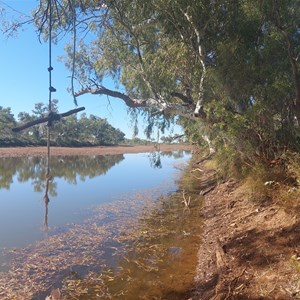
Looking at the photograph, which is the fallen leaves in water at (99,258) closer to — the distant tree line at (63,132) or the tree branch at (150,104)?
the tree branch at (150,104)

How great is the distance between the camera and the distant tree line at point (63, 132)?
53281mm

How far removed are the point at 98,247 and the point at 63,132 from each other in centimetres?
6514

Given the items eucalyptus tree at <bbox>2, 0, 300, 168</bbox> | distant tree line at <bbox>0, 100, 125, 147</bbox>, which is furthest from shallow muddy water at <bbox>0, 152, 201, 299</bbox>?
distant tree line at <bbox>0, 100, 125, 147</bbox>

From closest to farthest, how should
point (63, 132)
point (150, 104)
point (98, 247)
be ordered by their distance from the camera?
point (98, 247), point (150, 104), point (63, 132)

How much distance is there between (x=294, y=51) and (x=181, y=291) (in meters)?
6.32

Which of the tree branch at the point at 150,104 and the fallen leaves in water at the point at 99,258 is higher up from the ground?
the tree branch at the point at 150,104

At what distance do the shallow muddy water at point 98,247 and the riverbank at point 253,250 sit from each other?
16.6 inches

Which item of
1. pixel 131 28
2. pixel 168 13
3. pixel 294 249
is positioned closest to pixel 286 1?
pixel 168 13

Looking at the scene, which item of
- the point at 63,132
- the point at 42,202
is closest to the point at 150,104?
Answer: the point at 42,202

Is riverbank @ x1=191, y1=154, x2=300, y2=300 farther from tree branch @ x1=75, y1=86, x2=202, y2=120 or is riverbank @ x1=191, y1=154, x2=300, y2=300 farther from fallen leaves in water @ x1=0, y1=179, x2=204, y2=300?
tree branch @ x1=75, y1=86, x2=202, y2=120

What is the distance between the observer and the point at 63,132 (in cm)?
6981

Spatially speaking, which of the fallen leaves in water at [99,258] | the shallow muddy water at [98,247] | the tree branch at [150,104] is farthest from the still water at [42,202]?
the tree branch at [150,104]

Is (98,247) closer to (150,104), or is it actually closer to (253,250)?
(253,250)

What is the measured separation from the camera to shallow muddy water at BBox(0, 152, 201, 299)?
5301 mm
